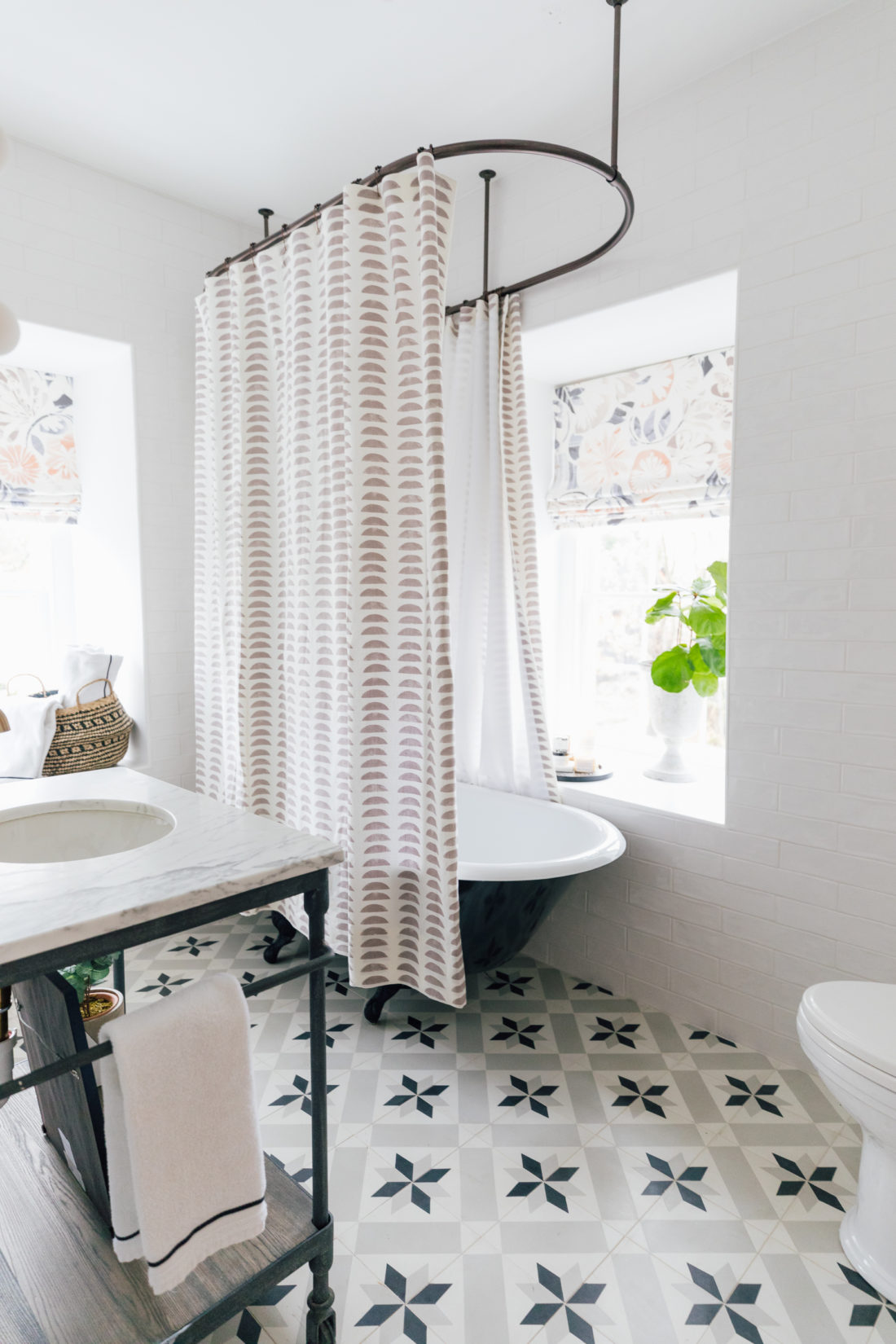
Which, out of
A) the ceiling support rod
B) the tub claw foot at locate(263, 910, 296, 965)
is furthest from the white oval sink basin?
the ceiling support rod

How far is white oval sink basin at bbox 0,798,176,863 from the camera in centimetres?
140

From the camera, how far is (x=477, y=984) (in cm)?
254

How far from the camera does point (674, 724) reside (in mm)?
2686

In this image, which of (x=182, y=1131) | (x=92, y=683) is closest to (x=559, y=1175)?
(x=182, y=1131)

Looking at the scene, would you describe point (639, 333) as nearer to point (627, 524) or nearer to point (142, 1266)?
point (627, 524)

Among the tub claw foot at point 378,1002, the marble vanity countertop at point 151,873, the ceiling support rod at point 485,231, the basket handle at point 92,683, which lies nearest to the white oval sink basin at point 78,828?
the marble vanity countertop at point 151,873

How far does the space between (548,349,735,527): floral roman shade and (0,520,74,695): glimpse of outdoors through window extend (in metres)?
1.99

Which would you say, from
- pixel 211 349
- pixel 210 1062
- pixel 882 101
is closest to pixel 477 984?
pixel 210 1062

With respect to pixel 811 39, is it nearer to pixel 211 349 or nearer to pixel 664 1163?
pixel 211 349

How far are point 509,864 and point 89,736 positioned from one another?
62.8 inches

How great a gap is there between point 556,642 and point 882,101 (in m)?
1.96

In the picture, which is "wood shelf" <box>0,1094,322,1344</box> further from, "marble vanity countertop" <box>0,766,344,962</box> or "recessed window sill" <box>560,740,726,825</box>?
"recessed window sill" <box>560,740,726,825</box>

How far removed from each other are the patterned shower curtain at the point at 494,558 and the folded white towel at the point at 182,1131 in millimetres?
1632

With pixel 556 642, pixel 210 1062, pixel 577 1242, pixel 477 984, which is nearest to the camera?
pixel 210 1062
